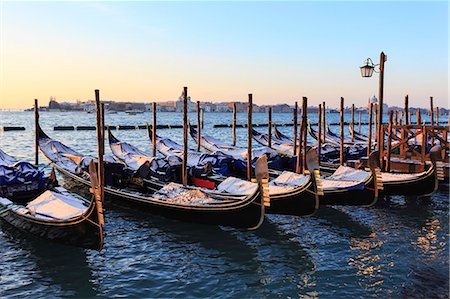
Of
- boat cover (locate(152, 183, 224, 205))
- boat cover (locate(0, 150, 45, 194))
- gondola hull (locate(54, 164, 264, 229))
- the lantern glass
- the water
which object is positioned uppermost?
the lantern glass

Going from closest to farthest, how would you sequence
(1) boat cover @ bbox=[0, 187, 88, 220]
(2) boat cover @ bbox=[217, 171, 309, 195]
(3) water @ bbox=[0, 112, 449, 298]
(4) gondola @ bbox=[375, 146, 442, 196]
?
(3) water @ bbox=[0, 112, 449, 298] → (1) boat cover @ bbox=[0, 187, 88, 220] → (2) boat cover @ bbox=[217, 171, 309, 195] → (4) gondola @ bbox=[375, 146, 442, 196]

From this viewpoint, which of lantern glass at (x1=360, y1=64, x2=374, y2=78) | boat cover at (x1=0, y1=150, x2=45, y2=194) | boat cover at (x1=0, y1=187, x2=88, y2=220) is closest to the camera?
boat cover at (x1=0, y1=187, x2=88, y2=220)

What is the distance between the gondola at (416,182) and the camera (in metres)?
11.9

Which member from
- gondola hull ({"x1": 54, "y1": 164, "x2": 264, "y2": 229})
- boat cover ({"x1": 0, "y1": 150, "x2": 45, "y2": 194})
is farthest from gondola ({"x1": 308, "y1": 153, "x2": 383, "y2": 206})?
boat cover ({"x1": 0, "y1": 150, "x2": 45, "y2": 194})

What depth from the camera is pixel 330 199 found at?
11.8 meters

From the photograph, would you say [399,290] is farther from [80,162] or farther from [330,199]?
[80,162]

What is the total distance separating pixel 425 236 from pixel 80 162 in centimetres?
1066

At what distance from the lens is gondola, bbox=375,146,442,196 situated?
1187 cm

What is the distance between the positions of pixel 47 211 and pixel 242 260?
14.1 feet

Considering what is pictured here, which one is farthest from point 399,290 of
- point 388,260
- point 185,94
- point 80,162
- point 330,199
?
point 80,162

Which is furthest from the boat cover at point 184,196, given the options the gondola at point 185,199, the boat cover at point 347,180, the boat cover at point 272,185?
the boat cover at point 347,180

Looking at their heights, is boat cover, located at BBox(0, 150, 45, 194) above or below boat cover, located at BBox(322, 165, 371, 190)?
above

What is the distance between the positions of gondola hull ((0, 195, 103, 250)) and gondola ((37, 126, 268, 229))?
2620 millimetres

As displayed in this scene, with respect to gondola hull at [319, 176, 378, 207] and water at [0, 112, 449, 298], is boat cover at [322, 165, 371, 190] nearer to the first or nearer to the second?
gondola hull at [319, 176, 378, 207]
